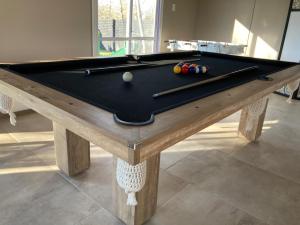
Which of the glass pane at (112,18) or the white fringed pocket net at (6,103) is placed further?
the glass pane at (112,18)

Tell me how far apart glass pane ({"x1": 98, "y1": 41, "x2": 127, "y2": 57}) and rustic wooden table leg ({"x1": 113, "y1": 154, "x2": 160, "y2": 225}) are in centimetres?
278

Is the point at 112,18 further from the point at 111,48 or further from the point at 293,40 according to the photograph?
the point at 293,40

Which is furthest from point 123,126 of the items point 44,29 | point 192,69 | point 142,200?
point 44,29

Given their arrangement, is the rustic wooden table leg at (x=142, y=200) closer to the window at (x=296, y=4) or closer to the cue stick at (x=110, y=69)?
the cue stick at (x=110, y=69)

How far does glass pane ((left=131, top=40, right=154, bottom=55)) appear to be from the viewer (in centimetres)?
453

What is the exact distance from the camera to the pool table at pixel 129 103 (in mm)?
961

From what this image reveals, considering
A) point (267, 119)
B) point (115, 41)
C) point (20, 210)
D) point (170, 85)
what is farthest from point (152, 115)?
point (115, 41)

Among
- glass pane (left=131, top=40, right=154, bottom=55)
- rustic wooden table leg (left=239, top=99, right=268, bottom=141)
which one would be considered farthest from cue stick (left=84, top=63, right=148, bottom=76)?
glass pane (left=131, top=40, right=154, bottom=55)

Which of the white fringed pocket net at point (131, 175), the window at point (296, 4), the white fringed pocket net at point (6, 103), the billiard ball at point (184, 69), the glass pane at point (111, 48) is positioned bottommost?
the white fringed pocket net at point (131, 175)

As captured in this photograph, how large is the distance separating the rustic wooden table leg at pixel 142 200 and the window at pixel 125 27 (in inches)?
104

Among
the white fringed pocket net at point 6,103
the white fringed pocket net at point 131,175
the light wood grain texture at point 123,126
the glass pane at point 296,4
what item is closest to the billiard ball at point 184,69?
the light wood grain texture at point 123,126

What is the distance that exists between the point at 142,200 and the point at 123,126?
73cm

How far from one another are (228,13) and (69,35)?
10.6 ft

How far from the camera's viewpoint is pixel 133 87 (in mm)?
1549
